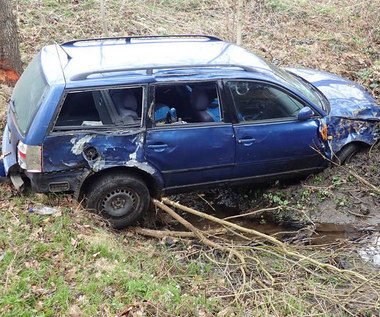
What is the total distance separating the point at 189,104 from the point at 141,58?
787 mm

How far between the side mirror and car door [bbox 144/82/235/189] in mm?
922

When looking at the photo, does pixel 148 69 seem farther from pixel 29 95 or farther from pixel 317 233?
pixel 317 233

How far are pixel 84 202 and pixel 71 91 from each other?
1.32 m

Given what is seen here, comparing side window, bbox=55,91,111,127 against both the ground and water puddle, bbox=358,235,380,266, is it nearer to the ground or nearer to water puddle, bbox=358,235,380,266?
the ground

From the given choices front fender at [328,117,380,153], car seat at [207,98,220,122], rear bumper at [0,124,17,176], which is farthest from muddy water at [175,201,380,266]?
rear bumper at [0,124,17,176]

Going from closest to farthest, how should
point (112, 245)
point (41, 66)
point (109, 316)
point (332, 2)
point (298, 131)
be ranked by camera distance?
point (109, 316) < point (112, 245) < point (41, 66) < point (298, 131) < point (332, 2)

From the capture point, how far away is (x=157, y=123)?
16.4ft

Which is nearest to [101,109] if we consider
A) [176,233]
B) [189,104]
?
[189,104]

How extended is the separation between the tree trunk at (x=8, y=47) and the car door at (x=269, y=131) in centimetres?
402

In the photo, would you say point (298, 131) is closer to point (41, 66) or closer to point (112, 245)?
point (112, 245)

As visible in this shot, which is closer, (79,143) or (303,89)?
(79,143)

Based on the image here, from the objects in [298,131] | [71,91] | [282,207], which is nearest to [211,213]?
[282,207]

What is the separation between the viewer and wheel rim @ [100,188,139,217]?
5062mm

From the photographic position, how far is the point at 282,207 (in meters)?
5.61
